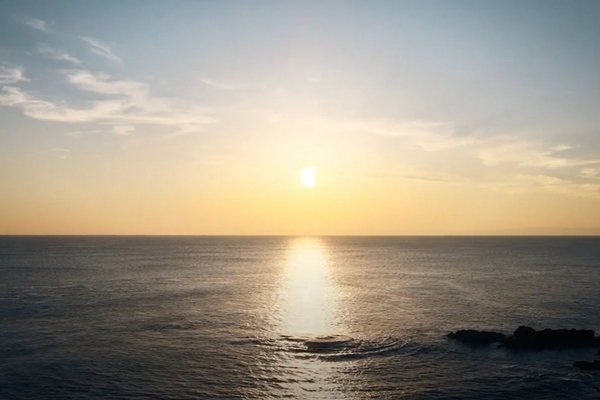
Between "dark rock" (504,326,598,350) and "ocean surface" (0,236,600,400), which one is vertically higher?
"dark rock" (504,326,598,350)

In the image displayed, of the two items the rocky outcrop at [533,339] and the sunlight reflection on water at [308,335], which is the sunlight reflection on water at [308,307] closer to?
the sunlight reflection on water at [308,335]

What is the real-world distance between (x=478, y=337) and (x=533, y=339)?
21.5ft

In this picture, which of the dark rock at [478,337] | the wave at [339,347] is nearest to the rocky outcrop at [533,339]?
the dark rock at [478,337]

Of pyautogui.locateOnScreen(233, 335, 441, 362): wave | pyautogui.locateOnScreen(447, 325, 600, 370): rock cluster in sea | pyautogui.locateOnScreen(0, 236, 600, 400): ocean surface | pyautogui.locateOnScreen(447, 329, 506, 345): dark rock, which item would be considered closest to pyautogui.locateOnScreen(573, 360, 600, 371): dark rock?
pyautogui.locateOnScreen(0, 236, 600, 400): ocean surface

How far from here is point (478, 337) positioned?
203 feet

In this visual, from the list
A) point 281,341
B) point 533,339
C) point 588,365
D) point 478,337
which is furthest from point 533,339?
point 281,341

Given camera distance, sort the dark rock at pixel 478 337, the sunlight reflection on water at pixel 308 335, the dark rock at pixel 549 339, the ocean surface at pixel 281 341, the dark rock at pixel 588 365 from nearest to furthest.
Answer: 1. the ocean surface at pixel 281 341
2. the sunlight reflection on water at pixel 308 335
3. the dark rock at pixel 588 365
4. the dark rock at pixel 549 339
5. the dark rock at pixel 478 337

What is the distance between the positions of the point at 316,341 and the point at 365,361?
10.1 metres

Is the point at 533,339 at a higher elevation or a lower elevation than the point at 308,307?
higher

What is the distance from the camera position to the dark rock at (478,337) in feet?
202

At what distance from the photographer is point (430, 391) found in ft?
144

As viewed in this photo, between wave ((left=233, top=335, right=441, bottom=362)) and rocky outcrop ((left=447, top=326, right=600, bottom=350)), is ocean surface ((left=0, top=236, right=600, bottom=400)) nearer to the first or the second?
wave ((left=233, top=335, right=441, bottom=362))

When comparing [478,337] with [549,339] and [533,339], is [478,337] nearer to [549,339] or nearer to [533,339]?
[533,339]

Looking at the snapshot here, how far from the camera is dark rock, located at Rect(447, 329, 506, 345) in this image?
61428 millimetres
